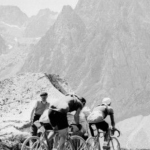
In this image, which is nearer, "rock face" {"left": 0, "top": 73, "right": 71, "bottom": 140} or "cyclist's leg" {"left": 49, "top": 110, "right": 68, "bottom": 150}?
"cyclist's leg" {"left": 49, "top": 110, "right": 68, "bottom": 150}

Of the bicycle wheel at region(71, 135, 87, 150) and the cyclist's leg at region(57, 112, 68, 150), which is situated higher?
the cyclist's leg at region(57, 112, 68, 150)

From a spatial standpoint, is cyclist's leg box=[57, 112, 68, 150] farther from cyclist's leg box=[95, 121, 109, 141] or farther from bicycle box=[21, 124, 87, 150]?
cyclist's leg box=[95, 121, 109, 141]

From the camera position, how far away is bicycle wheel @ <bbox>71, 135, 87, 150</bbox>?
29.5 feet

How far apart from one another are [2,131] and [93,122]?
410 cm

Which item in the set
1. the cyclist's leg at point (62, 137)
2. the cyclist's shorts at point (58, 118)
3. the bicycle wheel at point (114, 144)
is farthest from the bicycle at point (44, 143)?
the bicycle wheel at point (114, 144)

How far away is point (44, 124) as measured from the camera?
9266mm

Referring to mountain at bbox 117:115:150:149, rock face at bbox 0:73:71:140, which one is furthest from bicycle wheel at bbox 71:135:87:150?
mountain at bbox 117:115:150:149

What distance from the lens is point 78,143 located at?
9141mm

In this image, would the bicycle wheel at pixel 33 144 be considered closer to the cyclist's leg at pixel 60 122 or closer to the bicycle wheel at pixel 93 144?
the cyclist's leg at pixel 60 122

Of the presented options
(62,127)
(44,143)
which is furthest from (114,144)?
(62,127)

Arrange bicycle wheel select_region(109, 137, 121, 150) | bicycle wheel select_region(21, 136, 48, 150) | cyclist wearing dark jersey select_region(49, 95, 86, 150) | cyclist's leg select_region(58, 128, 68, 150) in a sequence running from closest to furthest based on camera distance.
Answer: cyclist wearing dark jersey select_region(49, 95, 86, 150)
cyclist's leg select_region(58, 128, 68, 150)
bicycle wheel select_region(21, 136, 48, 150)
bicycle wheel select_region(109, 137, 121, 150)

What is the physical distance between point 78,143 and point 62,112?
150cm

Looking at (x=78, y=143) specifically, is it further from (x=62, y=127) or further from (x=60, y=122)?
(x=60, y=122)

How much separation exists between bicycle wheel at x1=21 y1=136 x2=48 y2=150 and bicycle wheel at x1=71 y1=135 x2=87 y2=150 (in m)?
0.76
